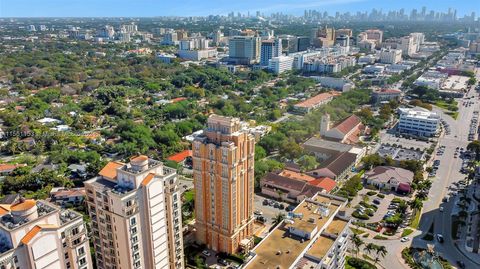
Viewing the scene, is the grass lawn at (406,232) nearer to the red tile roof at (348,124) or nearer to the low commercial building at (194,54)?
the red tile roof at (348,124)

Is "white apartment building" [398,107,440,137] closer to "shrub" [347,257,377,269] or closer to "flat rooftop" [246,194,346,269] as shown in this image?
"shrub" [347,257,377,269]

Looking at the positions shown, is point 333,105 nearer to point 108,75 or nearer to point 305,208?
point 305,208

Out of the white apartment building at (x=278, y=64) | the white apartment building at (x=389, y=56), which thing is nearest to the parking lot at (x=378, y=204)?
the white apartment building at (x=278, y=64)

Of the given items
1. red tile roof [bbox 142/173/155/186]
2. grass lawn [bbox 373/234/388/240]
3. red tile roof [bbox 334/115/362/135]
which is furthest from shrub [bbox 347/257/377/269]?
red tile roof [bbox 334/115/362/135]

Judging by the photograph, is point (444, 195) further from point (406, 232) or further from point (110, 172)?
point (110, 172)

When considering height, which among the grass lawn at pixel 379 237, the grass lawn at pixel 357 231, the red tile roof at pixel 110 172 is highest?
the red tile roof at pixel 110 172

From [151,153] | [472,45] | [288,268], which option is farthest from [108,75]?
[472,45]

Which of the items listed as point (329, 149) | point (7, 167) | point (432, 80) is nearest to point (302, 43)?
point (432, 80)
